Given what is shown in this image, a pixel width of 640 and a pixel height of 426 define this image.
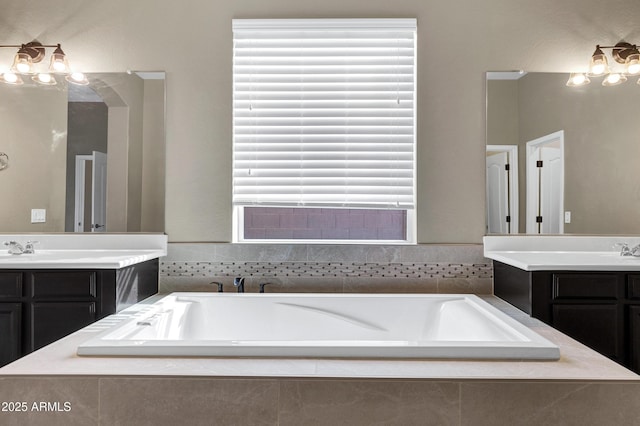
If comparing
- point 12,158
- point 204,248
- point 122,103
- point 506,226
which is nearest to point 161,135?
point 122,103

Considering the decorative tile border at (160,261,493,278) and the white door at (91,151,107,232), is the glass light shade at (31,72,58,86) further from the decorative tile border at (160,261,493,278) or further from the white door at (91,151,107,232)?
the decorative tile border at (160,261,493,278)

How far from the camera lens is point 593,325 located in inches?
71.6

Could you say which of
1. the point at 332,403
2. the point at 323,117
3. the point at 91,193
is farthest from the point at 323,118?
the point at 332,403

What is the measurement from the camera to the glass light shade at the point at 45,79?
2.44m

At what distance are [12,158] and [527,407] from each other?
299cm

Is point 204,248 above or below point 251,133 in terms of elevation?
below

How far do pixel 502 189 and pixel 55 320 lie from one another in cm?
253

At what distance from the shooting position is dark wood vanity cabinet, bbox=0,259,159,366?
1890 millimetres

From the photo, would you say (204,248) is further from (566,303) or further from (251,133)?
(566,303)

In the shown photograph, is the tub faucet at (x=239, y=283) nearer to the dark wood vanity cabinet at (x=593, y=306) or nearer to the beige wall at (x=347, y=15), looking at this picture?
the beige wall at (x=347, y=15)

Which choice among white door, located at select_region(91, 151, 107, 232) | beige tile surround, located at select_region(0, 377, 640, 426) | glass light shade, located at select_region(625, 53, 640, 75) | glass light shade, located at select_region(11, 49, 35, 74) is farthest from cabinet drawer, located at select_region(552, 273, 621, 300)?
glass light shade, located at select_region(11, 49, 35, 74)

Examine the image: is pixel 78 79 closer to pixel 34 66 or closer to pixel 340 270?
pixel 34 66

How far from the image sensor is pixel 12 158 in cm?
243

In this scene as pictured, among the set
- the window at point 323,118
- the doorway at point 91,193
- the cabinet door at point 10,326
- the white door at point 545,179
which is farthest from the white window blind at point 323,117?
the cabinet door at point 10,326
